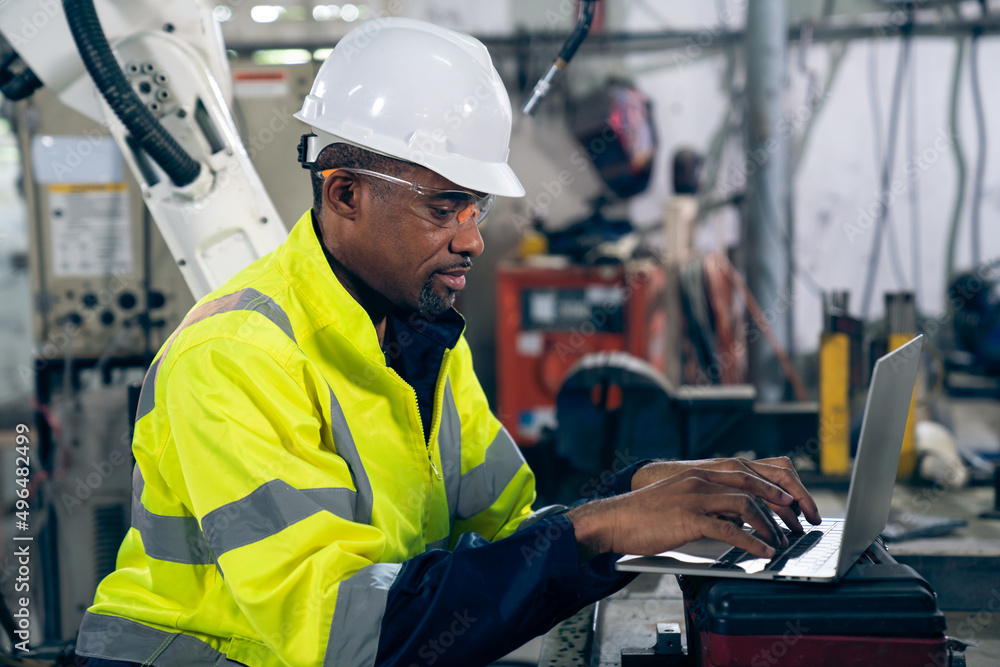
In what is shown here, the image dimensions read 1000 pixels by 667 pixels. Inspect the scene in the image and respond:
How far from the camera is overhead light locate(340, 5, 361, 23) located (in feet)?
15.6

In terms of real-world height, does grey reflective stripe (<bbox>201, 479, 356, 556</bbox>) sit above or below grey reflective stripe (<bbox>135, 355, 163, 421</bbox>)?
below

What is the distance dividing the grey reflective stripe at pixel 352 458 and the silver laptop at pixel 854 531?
374 millimetres

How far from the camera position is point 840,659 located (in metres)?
0.83

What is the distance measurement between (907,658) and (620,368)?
1.61 m

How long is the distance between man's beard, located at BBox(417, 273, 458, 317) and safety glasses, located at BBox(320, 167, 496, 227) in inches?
3.9

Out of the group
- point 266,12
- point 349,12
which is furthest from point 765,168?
point 266,12

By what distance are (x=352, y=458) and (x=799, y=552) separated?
1.95ft

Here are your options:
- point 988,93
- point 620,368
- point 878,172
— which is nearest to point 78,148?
point 620,368

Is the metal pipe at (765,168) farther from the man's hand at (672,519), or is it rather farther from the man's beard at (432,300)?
the man's hand at (672,519)

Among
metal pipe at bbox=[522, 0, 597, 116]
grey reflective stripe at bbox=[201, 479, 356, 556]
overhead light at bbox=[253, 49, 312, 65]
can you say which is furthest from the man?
overhead light at bbox=[253, 49, 312, 65]

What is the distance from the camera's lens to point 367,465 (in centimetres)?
119

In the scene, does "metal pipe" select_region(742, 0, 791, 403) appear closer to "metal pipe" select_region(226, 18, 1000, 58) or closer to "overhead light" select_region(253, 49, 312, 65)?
"metal pipe" select_region(226, 18, 1000, 58)

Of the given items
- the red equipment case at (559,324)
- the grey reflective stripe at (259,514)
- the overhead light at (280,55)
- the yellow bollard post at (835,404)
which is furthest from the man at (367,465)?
the overhead light at (280,55)

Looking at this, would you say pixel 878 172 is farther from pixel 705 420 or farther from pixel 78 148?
pixel 78 148
